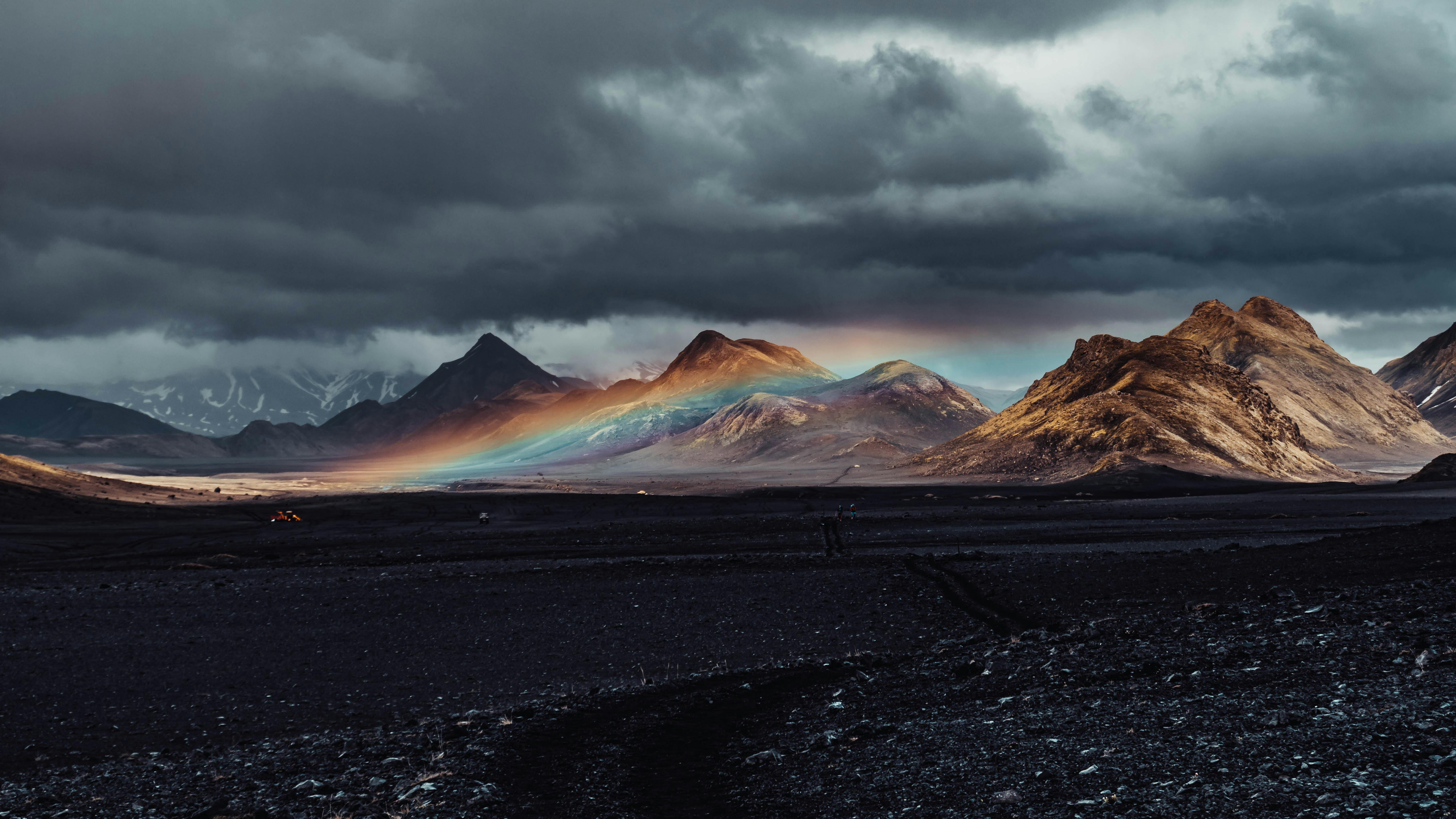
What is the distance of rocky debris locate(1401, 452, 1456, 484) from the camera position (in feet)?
316

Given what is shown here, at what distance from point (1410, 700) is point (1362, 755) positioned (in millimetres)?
2075

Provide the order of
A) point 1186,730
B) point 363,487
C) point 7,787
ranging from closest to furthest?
point 1186,730
point 7,787
point 363,487

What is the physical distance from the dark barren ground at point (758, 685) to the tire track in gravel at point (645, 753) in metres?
0.07

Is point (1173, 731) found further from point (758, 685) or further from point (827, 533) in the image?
point (827, 533)

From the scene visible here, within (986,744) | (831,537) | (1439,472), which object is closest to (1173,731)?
(986,744)

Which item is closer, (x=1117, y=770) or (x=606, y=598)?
(x=1117, y=770)

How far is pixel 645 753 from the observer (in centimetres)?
1484

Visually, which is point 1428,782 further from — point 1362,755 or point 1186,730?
point 1186,730

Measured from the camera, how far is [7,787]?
1458cm

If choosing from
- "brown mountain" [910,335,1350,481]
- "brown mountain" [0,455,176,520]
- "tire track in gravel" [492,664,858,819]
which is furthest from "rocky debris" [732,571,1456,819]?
"brown mountain" [910,335,1350,481]

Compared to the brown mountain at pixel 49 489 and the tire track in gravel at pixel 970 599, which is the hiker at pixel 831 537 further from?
the brown mountain at pixel 49 489

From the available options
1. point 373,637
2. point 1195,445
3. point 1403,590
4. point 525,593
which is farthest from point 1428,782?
point 1195,445

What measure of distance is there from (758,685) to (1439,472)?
108642 millimetres

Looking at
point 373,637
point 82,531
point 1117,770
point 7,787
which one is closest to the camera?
point 1117,770
